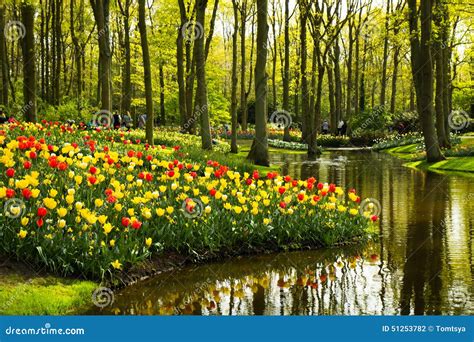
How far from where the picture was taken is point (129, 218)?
761cm

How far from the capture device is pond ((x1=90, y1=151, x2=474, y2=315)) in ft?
18.8

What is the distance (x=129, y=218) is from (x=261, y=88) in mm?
12693

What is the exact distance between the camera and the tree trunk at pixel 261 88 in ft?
62.7

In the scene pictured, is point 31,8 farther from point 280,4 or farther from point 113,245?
point 280,4

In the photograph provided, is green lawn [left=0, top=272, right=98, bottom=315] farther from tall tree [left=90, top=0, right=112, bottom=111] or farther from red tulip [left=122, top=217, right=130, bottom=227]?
tall tree [left=90, top=0, right=112, bottom=111]

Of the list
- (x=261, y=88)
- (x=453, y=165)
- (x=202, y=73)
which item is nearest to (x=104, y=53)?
(x=202, y=73)

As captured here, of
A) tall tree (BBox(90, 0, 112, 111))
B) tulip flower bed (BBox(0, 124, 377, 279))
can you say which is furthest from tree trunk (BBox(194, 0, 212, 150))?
tulip flower bed (BBox(0, 124, 377, 279))

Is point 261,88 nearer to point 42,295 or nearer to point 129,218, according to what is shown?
point 129,218

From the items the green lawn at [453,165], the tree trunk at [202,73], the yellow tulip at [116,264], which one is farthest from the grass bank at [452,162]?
the yellow tulip at [116,264]

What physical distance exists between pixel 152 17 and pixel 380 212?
3467cm

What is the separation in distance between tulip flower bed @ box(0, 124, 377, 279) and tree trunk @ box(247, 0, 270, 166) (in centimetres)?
971

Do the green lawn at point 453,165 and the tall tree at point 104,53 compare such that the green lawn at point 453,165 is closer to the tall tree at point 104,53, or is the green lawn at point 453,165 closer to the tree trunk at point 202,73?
the tree trunk at point 202,73

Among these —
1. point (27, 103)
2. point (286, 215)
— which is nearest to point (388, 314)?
point (286, 215)

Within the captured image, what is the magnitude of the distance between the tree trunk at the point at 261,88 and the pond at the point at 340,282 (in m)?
9.77
